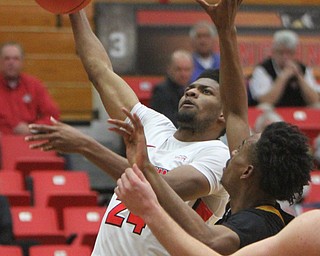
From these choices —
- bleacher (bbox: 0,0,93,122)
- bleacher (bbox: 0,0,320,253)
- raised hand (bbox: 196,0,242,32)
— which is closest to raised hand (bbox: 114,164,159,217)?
raised hand (bbox: 196,0,242,32)

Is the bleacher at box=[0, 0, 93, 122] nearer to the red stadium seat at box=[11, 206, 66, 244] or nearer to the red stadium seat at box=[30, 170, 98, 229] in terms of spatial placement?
the red stadium seat at box=[30, 170, 98, 229]

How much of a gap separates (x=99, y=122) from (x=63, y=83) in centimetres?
73

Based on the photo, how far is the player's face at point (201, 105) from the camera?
497 centimetres

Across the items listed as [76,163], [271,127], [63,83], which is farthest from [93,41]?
[63,83]

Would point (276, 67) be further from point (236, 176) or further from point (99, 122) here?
point (236, 176)

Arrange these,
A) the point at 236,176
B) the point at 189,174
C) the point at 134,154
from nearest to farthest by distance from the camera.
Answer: the point at 134,154 → the point at 236,176 → the point at 189,174

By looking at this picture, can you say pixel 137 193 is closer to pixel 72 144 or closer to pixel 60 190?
pixel 72 144

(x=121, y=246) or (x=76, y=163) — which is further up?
(x=121, y=246)

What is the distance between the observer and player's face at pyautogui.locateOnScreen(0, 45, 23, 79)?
8477 millimetres

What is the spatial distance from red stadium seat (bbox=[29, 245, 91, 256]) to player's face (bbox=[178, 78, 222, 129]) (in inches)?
67.4

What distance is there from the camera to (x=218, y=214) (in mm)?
4852

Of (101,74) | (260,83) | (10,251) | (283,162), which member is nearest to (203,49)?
(260,83)

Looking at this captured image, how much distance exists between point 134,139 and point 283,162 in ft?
1.96

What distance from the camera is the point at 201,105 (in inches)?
198
